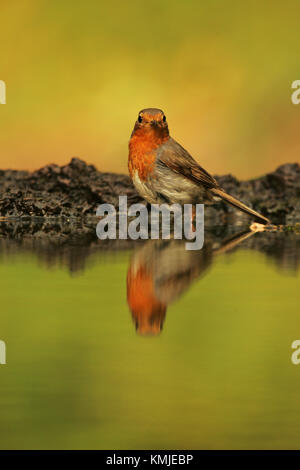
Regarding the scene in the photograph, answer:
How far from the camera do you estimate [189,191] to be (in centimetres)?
768

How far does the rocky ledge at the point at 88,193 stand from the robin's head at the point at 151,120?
1.72 m

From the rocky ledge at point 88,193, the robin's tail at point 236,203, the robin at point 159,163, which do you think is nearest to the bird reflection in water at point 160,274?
the robin at point 159,163

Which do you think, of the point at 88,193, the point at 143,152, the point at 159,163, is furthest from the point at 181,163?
the point at 88,193

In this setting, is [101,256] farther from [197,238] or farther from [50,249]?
[197,238]

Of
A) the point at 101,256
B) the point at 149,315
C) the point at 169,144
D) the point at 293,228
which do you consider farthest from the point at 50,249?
the point at 293,228

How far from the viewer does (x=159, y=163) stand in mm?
7379

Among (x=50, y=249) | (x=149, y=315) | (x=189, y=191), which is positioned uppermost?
(x=189, y=191)

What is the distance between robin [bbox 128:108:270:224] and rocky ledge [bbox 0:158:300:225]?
1287 millimetres

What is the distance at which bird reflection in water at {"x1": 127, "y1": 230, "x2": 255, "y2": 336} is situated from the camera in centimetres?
387

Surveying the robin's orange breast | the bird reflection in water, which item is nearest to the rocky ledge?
the robin's orange breast

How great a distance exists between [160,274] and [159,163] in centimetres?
267

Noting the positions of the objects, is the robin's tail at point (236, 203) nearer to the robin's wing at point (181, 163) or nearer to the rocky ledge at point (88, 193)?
the robin's wing at point (181, 163)

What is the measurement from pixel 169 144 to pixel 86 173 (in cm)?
223

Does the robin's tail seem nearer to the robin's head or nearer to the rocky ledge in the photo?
the rocky ledge
